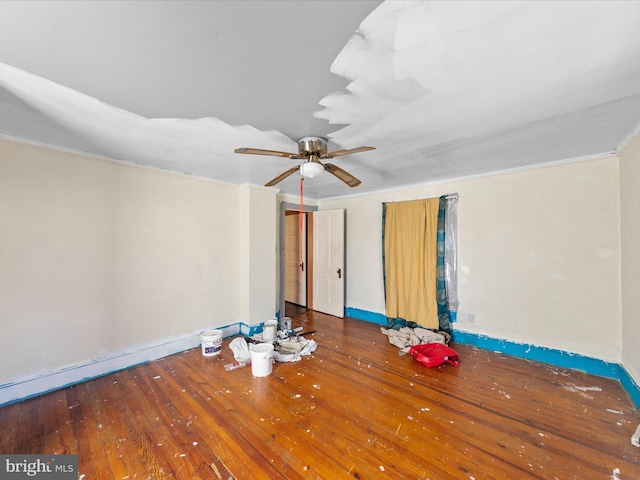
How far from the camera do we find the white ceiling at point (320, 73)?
1004 mm

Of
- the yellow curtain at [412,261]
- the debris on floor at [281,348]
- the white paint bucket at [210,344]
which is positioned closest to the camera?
the debris on floor at [281,348]

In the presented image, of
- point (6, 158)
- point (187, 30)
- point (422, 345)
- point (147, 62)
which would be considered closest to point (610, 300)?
point (422, 345)

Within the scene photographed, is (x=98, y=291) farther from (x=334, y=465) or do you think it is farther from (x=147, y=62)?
(x=334, y=465)

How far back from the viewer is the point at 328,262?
488 centimetres

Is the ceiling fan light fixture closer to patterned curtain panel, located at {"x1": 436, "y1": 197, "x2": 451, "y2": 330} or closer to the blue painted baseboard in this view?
patterned curtain panel, located at {"x1": 436, "y1": 197, "x2": 451, "y2": 330}

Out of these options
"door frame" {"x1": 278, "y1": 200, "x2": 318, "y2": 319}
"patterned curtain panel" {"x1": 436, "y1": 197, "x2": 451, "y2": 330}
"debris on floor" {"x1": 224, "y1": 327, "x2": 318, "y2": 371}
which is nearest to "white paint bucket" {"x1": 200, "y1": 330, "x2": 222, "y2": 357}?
"debris on floor" {"x1": 224, "y1": 327, "x2": 318, "y2": 371}

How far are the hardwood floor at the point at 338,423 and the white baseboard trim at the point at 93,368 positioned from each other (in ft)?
0.28

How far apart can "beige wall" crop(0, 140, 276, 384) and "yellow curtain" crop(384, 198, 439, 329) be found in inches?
90.0

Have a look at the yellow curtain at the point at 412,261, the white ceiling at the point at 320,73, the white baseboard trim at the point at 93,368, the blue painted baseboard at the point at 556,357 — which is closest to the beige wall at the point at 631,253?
the blue painted baseboard at the point at 556,357

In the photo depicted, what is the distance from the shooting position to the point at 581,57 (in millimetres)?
1230

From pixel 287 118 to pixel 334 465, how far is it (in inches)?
90.7

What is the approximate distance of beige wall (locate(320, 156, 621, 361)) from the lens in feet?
8.66

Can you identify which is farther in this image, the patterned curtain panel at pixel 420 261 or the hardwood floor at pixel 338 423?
the patterned curtain panel at pixel 420 261

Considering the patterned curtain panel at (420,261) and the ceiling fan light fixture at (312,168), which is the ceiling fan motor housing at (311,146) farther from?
the patterned curtain panel at (420,261)
